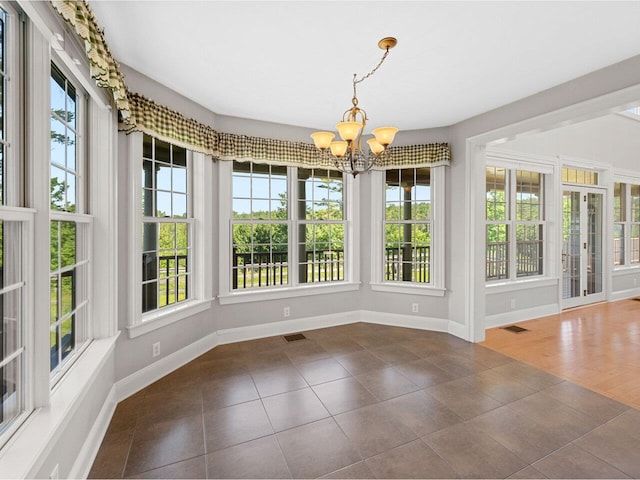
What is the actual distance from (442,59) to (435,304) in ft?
9.66

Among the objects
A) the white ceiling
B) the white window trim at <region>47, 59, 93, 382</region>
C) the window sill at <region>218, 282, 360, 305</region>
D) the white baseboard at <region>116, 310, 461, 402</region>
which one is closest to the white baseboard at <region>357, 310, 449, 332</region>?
the white baseboard at <region>116, 310, 461, 402</region>

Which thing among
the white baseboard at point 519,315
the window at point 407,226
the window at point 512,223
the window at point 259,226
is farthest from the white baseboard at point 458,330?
the window at point 259,226

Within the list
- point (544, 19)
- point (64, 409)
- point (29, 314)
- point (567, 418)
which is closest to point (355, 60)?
point (544, 19)

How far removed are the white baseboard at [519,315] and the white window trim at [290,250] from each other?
195 cm

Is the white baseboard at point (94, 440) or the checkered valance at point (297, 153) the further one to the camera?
the checkered valance at point (297, 153)

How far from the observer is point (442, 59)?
95.1 inches

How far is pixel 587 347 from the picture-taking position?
3562 millimetres

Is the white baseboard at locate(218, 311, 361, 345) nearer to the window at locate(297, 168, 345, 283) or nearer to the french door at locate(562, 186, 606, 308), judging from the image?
the window at locate(297, 168, 345, 283)

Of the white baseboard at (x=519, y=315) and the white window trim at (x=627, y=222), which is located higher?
the white window trim at (x=627, y=222)

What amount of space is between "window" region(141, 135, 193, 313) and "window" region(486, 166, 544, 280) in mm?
4039

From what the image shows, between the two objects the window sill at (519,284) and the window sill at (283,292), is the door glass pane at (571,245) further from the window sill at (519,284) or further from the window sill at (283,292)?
Result: the window sill at (283,292)

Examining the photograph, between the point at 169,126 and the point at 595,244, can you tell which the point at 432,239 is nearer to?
the point at 169,126

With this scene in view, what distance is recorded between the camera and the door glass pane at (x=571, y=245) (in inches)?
202

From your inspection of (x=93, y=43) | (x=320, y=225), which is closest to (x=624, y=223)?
(x=320, y=225)
